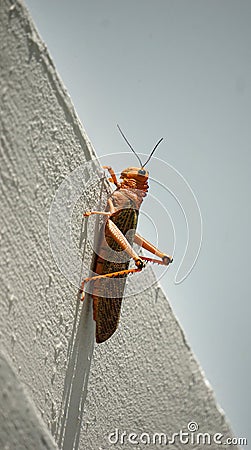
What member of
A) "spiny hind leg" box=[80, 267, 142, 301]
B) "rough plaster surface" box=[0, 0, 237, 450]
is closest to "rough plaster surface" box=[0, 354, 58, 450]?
"rough plaster surface" box=[0, 0, 237, 450]

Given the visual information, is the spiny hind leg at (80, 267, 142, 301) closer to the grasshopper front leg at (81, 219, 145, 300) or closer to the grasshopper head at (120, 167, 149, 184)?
the grasshopper front leg at (81, 219, 145, 300)

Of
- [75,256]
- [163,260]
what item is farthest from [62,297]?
[163,260]

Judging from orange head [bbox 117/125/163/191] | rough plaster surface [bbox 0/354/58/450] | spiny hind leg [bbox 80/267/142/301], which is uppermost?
orange head [bbox 117/125/163/191]

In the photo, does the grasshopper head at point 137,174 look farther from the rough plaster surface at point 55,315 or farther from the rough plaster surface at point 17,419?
the rough plaster surface at point 17,419

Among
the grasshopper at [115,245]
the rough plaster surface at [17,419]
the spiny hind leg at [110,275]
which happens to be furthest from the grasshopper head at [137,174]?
the rough plaster surface at [17,419]

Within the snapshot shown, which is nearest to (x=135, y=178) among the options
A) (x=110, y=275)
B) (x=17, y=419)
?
(x=110, y=275)

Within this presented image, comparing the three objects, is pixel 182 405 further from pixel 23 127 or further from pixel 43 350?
pixel 23 127
